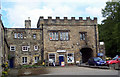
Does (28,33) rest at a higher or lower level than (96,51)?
higher

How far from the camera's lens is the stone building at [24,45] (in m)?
38.4

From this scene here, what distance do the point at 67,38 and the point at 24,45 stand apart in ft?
28.1

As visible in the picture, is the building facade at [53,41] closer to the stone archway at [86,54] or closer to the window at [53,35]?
the window at [53,35]

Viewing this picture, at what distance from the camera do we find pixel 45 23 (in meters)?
39.3

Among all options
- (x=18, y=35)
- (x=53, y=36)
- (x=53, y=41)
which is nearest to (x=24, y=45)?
(x=18, y=35)

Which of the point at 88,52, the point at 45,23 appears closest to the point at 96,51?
the point at 88,52

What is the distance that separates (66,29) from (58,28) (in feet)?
5.34

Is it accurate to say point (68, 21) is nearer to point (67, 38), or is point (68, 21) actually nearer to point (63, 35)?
point (63, 35)

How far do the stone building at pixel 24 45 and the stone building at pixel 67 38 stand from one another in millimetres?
1492

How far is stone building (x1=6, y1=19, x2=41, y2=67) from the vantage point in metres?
38.4

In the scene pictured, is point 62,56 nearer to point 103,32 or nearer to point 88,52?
point 88,52

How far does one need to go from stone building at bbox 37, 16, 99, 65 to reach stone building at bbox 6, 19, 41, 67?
149 cm

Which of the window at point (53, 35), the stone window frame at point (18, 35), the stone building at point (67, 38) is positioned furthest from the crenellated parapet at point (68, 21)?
the stone window frame at point (18, 35)

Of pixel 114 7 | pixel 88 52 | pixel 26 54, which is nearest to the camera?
pixel 26 54
